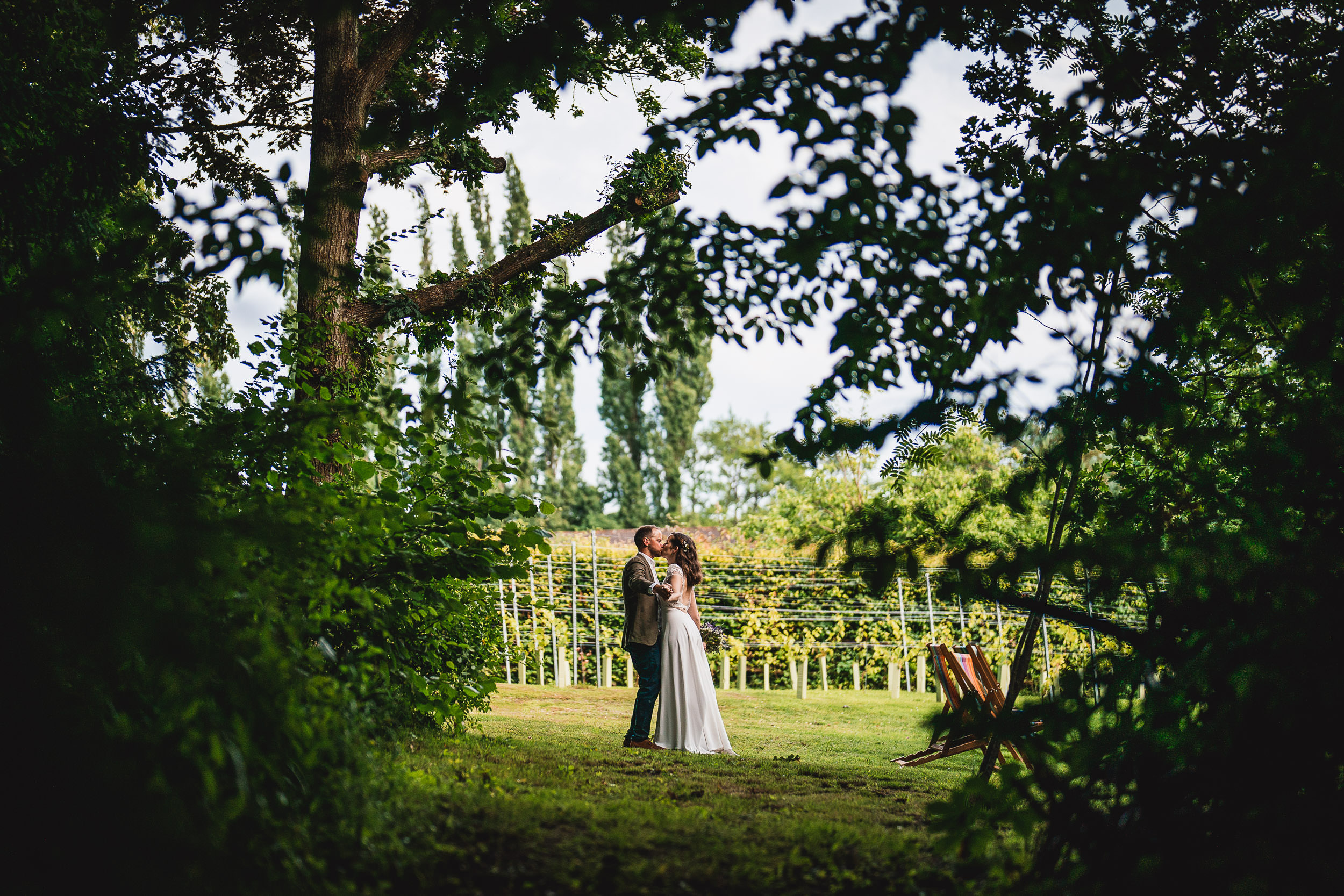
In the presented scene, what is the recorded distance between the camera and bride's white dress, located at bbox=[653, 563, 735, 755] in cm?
718

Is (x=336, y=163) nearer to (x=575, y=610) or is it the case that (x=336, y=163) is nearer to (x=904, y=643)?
(x=575, y=610)

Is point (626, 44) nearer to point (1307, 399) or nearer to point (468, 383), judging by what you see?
point (468, 383)

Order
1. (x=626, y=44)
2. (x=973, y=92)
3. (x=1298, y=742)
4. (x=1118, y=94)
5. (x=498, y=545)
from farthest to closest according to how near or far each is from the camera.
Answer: (x=626, y=44), (x=973, y=92), (x=498, y=545), (x=1118, y=94), (x=1298, y=742)

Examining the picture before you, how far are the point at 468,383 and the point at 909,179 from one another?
184 cm

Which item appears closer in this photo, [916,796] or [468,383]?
[468,383]

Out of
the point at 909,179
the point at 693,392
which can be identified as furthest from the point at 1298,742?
the point at 693,392

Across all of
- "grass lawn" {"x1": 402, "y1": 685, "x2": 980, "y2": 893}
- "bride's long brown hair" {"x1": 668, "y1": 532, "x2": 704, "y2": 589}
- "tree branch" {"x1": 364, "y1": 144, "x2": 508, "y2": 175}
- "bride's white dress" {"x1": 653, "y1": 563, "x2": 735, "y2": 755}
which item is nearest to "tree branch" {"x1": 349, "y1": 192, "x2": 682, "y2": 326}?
"tree branch" {"x1": 364, "y1": 144, "x2": 508, "y2": 175}

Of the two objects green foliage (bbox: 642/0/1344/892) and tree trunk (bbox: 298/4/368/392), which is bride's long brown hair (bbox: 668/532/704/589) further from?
green foliage (bbox: 642/0/1344/892)

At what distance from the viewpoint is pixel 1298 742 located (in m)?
2.63

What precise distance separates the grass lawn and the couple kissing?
324mm

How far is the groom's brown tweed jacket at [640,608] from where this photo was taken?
7348 millimetres

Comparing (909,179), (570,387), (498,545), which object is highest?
(570,387)

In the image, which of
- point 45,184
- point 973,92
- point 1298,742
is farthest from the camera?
point 45,184

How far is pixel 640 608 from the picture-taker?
24.3 feet
